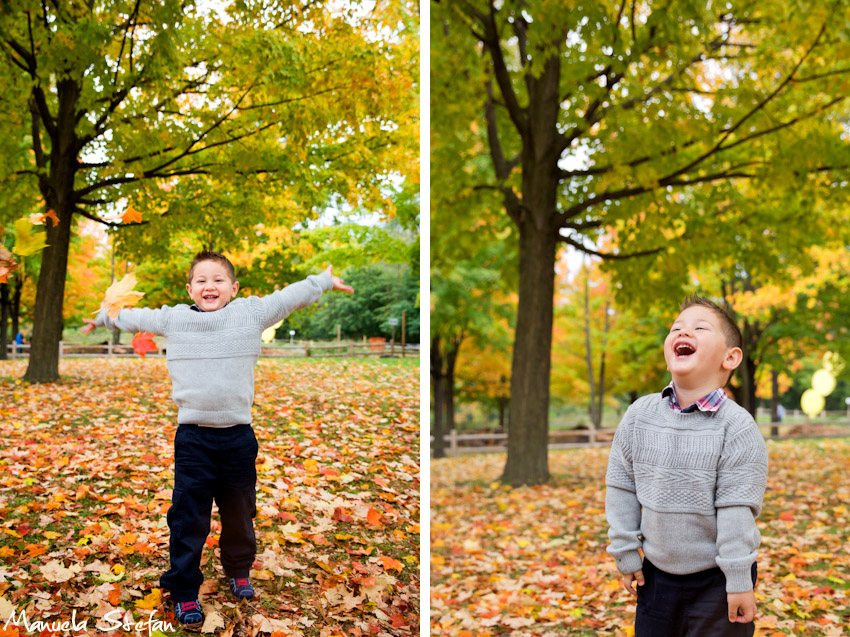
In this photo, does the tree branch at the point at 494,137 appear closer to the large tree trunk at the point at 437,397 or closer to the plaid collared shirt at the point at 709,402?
the large tree trunk at the point at 437,397

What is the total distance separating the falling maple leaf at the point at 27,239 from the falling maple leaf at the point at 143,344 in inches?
26.9

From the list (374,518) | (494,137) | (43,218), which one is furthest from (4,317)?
(494,137)

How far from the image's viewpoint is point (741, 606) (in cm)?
205

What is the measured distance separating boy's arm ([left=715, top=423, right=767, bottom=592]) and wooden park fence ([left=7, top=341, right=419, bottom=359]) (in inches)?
100.0

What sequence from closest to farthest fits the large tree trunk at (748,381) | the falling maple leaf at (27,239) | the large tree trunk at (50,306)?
1. the falling maple leaf at (27,239)
2. the large tree trunk at (50,306)
3. the large tree trunk at (748,381)

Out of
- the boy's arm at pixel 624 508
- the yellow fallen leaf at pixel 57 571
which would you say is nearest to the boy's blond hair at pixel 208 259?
the yellow fallen leaf at pixel 57 571

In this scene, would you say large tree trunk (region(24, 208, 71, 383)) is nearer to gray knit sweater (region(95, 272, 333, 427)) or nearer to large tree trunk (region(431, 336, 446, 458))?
gray knit sweater (region(95, 272, 333, 427))

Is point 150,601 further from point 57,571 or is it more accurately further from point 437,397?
point 437,397

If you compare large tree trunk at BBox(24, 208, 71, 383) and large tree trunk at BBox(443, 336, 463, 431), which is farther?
large tree trunk at BBox(443, 336, 463, 431)

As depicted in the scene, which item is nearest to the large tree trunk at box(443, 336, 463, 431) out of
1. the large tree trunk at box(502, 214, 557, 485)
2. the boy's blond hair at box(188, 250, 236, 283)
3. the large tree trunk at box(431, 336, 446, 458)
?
the large tree trunk at box(431, 336, 446, 458)

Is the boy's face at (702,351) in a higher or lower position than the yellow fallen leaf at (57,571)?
higher

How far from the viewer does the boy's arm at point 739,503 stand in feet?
6.68

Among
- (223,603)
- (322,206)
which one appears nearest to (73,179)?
(322,206)

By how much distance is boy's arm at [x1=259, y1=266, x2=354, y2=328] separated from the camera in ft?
10.6
